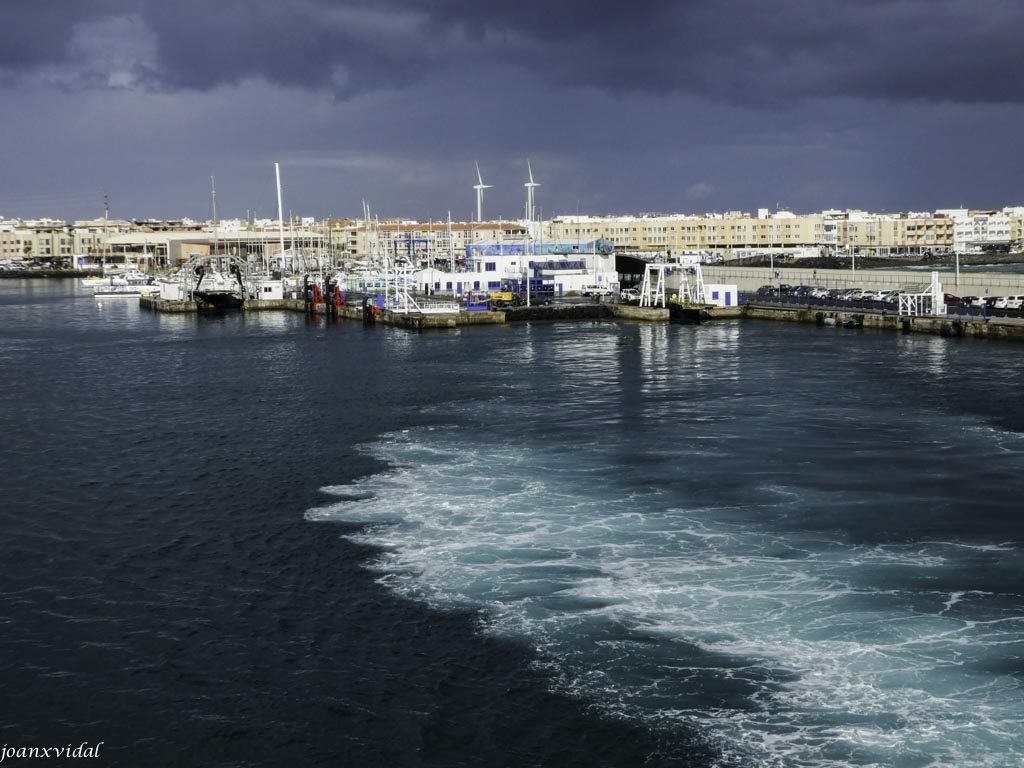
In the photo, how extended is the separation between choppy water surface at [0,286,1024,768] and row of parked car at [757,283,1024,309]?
64.9ft

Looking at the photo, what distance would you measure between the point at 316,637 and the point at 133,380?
28.5 m

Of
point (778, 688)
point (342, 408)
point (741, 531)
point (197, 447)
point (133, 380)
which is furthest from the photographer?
point (133, 380)

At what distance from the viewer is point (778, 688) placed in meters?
12.0

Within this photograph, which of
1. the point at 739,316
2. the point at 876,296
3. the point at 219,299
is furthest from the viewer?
the point at 219,299

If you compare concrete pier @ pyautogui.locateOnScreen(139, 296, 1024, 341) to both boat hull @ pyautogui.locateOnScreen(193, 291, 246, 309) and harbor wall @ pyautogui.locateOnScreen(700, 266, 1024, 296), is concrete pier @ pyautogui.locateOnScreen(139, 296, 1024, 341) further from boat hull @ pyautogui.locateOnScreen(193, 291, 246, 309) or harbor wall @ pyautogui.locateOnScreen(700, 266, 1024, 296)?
harbor wall @ pyautogui.locateOnScreen(700, 266, 1024, 296)

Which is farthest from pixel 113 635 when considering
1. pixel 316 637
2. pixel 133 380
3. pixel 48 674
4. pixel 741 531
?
pixel 133 380

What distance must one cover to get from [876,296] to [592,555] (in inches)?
2012

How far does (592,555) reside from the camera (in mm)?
16531

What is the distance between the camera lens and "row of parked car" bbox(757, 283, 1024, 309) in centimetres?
5247

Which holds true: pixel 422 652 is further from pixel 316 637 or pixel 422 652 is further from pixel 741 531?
pixel 741 531

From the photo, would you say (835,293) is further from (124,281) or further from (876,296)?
(124,281)

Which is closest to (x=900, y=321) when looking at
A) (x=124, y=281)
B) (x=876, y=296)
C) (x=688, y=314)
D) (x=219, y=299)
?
(x=876, y=296)

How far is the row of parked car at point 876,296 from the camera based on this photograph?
172ft

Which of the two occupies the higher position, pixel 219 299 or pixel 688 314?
pixel 219 299
